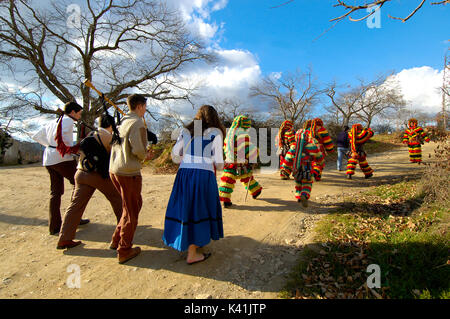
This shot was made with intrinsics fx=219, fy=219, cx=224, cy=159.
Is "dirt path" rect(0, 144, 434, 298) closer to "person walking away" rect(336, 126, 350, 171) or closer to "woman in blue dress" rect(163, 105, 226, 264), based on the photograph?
"woman in blue dress" rect(163, 105, 226, 264)

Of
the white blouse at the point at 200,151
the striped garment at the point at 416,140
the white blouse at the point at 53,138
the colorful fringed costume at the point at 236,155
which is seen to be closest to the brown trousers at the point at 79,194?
the white blouse at the point at 53,138

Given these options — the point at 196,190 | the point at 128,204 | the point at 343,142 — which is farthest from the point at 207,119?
the point at 343,142

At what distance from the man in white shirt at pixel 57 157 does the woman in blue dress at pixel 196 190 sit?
2005 millimetres

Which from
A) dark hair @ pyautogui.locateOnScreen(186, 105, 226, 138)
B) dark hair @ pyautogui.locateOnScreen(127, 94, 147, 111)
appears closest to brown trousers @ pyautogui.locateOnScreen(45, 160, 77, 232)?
dark hair @ pyautogui.locateOnScreen(127, 94, 147, 111)

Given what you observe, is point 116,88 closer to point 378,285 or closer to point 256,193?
point 256,193

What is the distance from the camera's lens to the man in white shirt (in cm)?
345

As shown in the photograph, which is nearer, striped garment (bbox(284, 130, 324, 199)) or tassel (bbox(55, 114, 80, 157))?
tassel (bbox(55, 114, 80, 157))

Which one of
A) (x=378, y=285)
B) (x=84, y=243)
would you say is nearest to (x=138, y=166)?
(x=84, y=243)

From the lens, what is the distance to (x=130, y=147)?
2656mm

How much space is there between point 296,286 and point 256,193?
2992mm

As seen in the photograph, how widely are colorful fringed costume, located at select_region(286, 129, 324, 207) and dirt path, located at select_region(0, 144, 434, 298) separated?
0.41m

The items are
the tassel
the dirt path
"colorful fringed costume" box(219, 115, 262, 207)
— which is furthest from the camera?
"colorful fringed costume" box(219, 115, 262, 207)

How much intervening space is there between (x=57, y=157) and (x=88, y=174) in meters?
0.90

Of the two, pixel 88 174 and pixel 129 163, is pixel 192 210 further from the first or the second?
pixel 88 174
